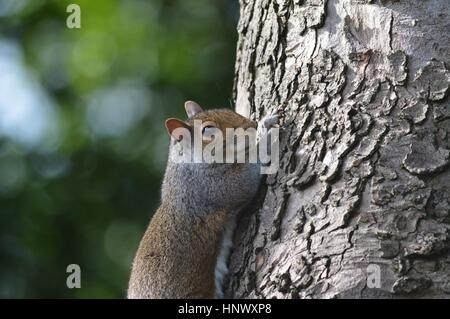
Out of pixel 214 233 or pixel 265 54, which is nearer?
pixel 214 233

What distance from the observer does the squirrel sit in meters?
3.45

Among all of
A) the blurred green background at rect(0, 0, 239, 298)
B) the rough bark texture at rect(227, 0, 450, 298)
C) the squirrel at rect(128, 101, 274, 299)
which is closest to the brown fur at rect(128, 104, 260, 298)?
the squirrel at rect(128, 101, 274, 299)

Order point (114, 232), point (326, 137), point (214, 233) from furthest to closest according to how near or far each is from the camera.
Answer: point (114, 232), point (214, 233), point (326, 137)

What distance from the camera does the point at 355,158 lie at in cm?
312

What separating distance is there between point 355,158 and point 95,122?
4.40 m

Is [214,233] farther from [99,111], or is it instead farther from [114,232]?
[99,111]

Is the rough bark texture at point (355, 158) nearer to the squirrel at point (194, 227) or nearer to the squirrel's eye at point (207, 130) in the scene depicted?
the squirrel at point (194, 227)

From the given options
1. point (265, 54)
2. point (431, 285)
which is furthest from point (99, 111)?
point (431, 285)

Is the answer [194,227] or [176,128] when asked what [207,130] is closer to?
[176,128]

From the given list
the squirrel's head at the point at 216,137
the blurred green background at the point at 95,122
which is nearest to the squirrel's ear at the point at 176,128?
the squirrel's head at the point at 216,137

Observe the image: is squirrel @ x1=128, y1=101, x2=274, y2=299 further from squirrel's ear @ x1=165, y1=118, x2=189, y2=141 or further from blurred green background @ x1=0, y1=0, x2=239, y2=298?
blurred green background @ x1=0, y1=0, x2=239, y2=298
